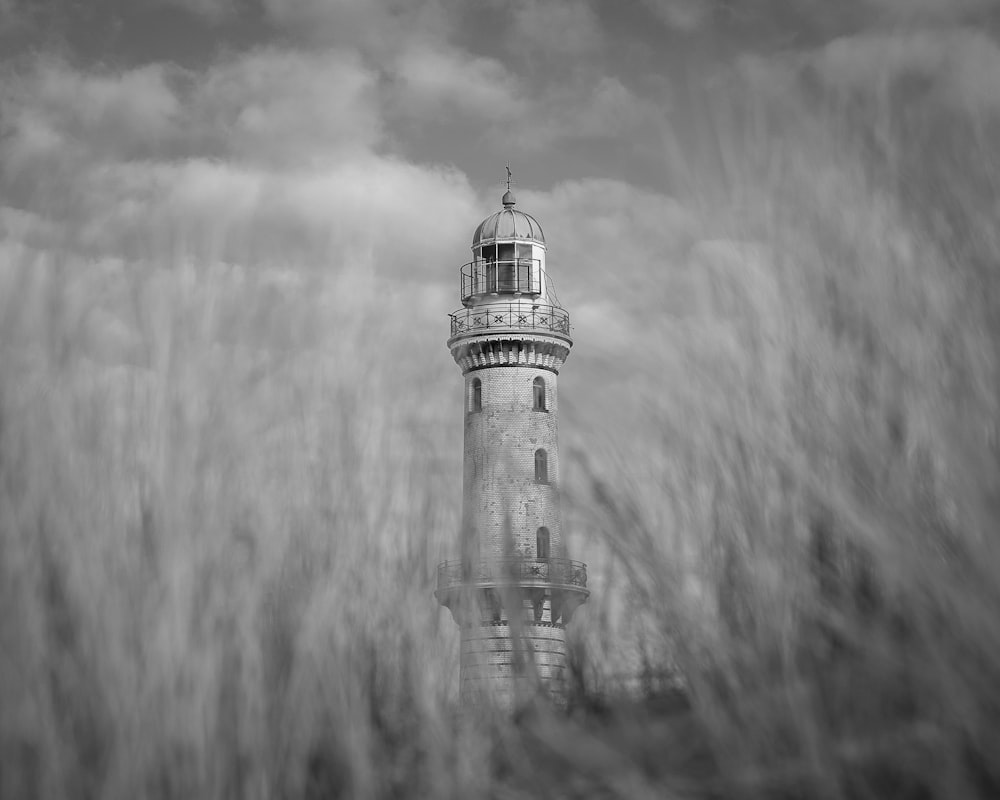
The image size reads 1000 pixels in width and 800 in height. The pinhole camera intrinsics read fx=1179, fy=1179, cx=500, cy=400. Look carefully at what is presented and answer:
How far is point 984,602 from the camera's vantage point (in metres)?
2.12

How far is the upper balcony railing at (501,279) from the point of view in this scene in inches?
1350

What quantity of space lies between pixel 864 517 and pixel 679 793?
0.78m

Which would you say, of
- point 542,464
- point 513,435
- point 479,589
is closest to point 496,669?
point 479,589

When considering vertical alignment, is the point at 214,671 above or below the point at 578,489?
below

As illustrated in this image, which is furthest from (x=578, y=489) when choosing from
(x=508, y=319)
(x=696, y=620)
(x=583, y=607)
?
(x=508, y=319)

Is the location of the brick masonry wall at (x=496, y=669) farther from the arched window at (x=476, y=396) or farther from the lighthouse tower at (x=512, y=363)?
the arched window at (x=476, y=396)

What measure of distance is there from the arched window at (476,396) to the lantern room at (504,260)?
2.33 m

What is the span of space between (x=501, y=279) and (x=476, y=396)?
3.49 m

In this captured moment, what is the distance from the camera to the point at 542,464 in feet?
109

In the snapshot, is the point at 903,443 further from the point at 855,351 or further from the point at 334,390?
the point at 334,390

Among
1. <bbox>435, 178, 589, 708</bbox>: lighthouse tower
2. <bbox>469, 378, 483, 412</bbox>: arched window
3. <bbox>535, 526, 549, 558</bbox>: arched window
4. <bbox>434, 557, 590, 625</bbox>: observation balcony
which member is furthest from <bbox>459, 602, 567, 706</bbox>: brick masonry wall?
<bbox>469, 378, 483, 412</bbox>: arched window

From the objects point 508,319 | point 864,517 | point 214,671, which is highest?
point 508,319

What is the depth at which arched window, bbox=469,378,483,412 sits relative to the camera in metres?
34.1

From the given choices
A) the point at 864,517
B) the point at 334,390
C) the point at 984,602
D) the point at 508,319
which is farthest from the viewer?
the point at 508,319
